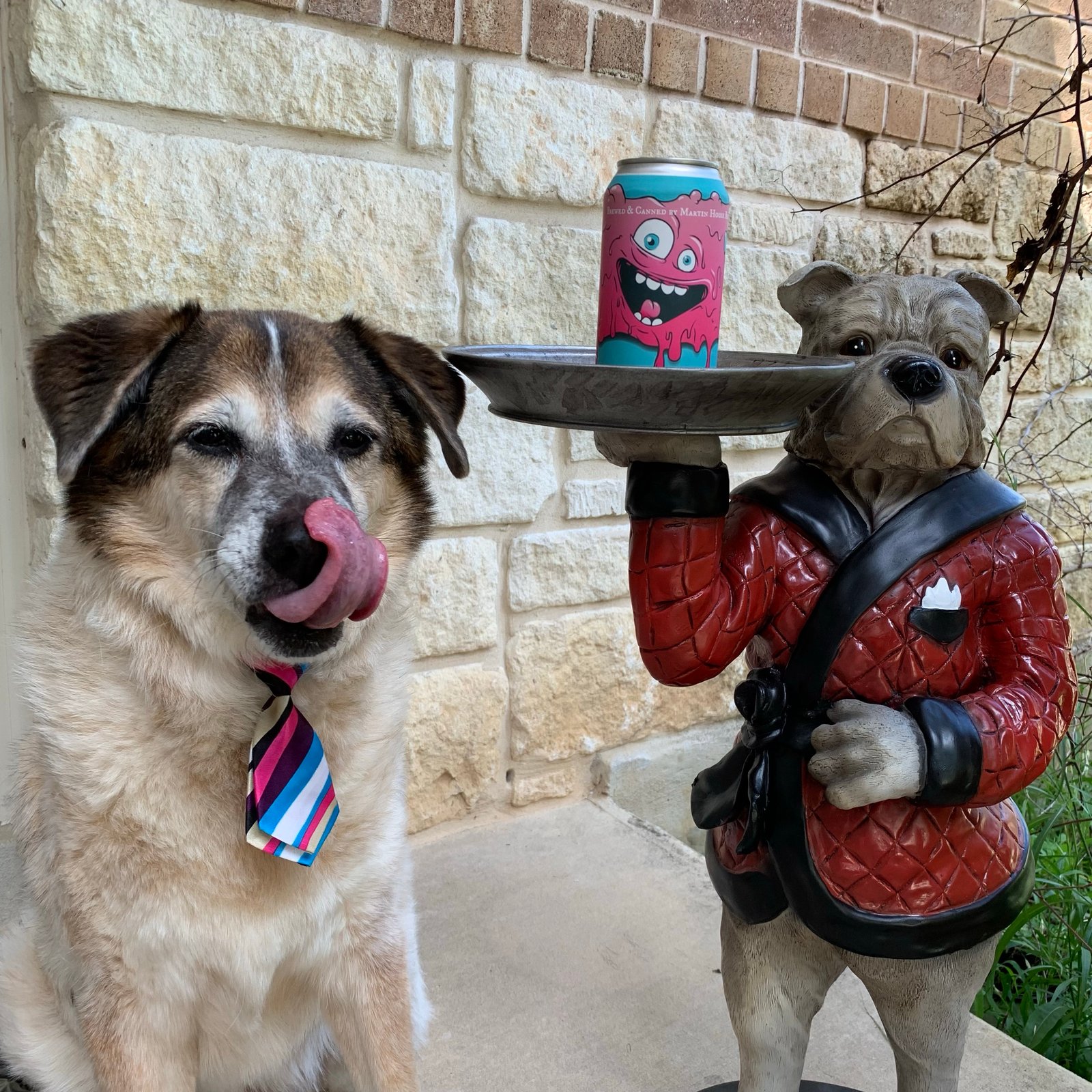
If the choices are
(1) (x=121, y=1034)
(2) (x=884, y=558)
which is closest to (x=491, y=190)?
(2) (x=884, y=558)

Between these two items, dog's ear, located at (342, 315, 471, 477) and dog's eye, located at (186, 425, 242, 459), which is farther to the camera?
dog's ear, located at (342, 315, 471, 477)

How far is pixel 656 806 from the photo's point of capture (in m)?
2.94

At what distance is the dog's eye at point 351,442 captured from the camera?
1507mm

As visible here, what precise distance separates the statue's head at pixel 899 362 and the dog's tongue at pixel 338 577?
1.93 ft

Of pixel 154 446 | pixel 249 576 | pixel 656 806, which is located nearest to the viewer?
pixel 249 576

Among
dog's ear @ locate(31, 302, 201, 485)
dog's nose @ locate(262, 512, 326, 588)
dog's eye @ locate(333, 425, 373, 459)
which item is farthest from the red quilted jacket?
dog's ear @ locate(31, 302, 201, 485)

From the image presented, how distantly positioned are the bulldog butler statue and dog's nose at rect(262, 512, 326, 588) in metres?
0.39

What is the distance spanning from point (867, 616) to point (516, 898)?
4.57 ft

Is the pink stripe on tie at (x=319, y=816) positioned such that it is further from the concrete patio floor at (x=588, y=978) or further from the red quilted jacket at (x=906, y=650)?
the concrete patio floor at (x=588, y=978)

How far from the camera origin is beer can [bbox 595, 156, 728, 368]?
115cm

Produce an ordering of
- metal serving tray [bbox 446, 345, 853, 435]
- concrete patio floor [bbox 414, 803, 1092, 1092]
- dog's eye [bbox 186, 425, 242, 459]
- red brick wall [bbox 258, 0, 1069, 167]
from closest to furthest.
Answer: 1. metal serving tray [bbox 446, 345, 853, 435]
2. dog's eye [bbox 186, 425, 242, 459]
3. concrete patio floor [bbox 414, 803, 1092, 1092]
4. red brick wall [bbox 258, 0, 1069, 167]

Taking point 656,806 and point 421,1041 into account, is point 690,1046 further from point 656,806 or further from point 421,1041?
point 656,806

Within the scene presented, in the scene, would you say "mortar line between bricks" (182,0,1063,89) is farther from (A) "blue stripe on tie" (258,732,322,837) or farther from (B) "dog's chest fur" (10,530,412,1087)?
(A) "blue stripe on tie" (258,732,322,837)

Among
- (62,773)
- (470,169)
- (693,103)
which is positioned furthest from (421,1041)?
(693,103)
